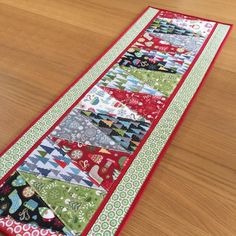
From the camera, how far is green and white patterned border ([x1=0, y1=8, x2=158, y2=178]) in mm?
784

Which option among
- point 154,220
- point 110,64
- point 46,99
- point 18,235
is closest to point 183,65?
point 110,64

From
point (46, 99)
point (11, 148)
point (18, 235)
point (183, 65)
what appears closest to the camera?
point (18, 235)

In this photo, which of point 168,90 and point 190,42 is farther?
point 190,42

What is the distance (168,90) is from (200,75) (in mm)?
108

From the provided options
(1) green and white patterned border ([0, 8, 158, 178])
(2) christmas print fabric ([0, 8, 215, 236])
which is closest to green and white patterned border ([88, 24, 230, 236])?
(2) christmas print fabric ([0, 8, 215, 236])

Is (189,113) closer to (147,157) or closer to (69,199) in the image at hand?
(147,157)

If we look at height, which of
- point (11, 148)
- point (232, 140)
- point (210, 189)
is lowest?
point (11, 148)

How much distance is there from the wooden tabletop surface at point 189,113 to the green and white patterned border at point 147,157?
2cm

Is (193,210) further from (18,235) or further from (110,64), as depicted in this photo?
(110,64)

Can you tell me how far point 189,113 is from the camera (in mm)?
878

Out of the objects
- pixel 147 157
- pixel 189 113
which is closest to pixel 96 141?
pixel 147 157

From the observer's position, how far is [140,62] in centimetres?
104

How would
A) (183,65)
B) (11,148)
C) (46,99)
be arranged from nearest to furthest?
(11,148)
(46,99)
(183,65)

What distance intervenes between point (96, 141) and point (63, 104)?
151 mm
